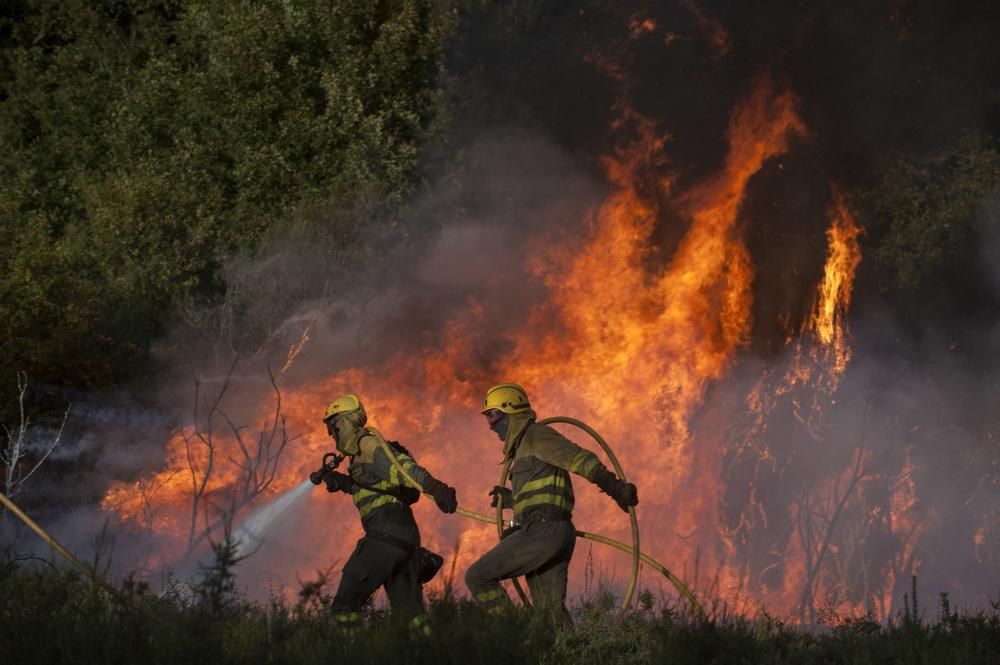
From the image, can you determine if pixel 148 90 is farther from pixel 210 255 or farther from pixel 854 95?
pixel 854 95

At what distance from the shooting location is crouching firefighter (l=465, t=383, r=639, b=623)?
9727mm

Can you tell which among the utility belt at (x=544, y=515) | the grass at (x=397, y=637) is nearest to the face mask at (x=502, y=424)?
the utility belt at (x=544, y=515)

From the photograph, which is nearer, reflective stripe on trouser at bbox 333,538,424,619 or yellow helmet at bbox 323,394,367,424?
reflective stripe on trouser at bbox 333,538,424,619

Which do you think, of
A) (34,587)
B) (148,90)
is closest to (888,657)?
(34,587)

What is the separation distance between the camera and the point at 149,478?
717 inches

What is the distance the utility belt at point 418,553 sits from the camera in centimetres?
1013

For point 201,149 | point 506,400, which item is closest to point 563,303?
point 506,400

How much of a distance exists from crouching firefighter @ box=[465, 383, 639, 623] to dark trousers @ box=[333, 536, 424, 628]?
1.81 ft

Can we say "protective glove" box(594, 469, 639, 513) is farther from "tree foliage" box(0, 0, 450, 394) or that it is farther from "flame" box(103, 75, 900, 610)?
"tree foliage" box(0, 0, 450, 394)

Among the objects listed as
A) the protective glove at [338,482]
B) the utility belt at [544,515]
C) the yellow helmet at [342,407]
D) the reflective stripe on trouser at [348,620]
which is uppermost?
the yellow helmet at [342,407]

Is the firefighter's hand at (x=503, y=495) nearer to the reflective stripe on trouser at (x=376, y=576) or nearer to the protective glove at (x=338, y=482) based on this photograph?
the reflective stripe on trouser at (x=376, y=576)

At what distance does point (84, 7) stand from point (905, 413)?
17.7 meters

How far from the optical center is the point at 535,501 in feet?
32.7

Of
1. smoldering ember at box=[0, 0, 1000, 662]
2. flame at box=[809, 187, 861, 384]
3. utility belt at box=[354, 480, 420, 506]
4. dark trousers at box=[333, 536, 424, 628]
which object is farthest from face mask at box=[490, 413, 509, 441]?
flame at box=[809, 187, 861, 384]
